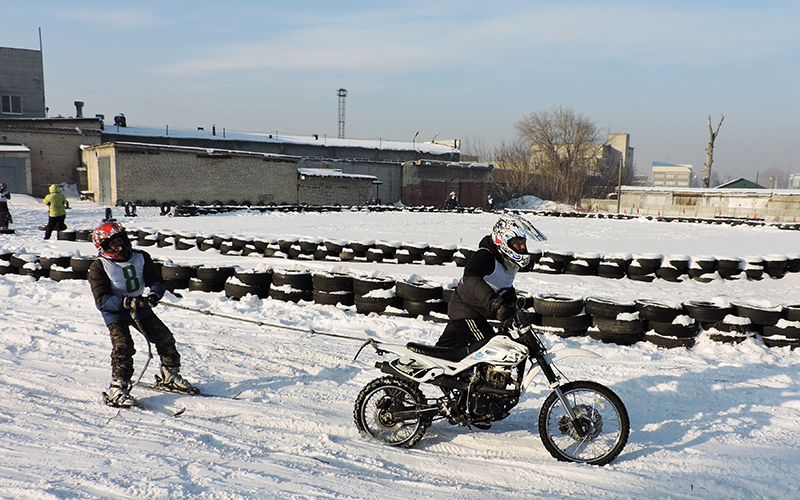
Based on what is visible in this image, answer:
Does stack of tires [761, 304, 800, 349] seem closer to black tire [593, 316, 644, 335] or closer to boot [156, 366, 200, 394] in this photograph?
black tire [593, 316, 644, 335]

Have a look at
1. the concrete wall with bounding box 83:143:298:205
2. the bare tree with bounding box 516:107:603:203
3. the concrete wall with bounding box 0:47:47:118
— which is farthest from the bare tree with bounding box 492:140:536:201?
the concrete wall with bounding box 0:47:47:118

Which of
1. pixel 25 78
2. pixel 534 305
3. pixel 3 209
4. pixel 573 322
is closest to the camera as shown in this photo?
pixel 573 322

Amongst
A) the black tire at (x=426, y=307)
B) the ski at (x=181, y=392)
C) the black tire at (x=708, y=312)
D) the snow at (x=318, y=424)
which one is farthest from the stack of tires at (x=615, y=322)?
the ski at (x=181, y=392)

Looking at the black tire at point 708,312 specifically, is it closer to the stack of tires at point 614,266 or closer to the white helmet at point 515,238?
the stack of tires at point 614,266

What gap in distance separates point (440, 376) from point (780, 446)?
2.78 metres

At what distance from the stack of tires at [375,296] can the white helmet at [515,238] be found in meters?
3.96

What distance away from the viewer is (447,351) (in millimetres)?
4070

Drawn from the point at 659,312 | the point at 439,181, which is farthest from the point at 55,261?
the point at 439,181

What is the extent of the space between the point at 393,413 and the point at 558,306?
3771 mm

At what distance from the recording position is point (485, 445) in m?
4.15

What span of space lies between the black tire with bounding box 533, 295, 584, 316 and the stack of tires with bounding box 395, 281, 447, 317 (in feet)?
4.39

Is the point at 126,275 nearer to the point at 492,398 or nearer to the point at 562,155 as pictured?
the point at 492,398

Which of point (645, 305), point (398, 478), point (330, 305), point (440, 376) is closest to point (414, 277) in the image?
point (330, 305)

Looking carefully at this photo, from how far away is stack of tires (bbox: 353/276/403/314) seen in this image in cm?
796
